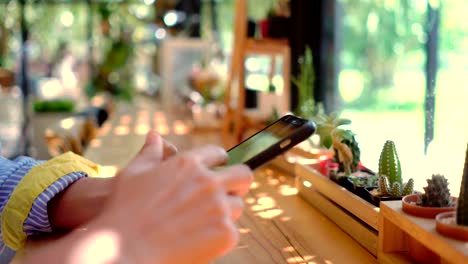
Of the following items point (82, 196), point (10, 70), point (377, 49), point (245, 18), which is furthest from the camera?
point (10, 70)

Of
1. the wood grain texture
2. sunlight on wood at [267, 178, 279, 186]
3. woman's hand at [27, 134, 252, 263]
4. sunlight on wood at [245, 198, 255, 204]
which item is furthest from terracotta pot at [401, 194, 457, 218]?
sunlight on wood at [267, 178, 279, 186]

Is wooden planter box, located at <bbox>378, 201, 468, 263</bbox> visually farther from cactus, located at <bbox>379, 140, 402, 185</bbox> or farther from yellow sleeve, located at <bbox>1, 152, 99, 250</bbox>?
yellow sleeve, located at <bbox>1, 152, 99, 250</bbox>

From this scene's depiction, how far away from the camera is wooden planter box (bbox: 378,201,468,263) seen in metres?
0.98

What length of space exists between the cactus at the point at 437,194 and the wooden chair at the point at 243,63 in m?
A: 2.11

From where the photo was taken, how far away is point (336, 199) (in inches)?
64.0

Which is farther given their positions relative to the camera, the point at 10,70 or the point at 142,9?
the point at 10,70

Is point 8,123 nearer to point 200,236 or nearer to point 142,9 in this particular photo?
point 142,9

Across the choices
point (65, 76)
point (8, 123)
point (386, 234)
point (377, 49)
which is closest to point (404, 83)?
point (377, 49)

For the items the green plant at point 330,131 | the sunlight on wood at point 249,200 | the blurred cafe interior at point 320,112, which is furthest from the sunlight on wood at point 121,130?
the green plant at point 330,131

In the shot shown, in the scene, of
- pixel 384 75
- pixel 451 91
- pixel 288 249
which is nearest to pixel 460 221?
pixel 288 249

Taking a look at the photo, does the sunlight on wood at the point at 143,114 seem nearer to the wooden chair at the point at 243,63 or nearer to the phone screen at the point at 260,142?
the wooden chair at the point at 243,63

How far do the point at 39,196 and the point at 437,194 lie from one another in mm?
713

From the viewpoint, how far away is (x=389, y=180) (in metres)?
1.48

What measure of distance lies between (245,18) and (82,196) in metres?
2.48
